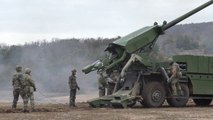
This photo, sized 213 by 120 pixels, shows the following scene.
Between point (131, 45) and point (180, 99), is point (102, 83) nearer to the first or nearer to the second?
point (131, 45)

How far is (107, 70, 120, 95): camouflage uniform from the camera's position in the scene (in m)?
21.5

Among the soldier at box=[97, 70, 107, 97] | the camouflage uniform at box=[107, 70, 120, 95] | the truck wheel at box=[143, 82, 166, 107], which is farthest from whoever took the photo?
the soldier at box=[97, 70, 107, 97]

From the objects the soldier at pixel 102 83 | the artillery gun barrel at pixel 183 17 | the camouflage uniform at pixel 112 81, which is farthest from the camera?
the soldier at pixel 102 83

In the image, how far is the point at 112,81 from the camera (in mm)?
21578

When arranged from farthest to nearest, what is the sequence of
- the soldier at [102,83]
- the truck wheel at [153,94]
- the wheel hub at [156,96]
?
the soldier at [102,83] → the wheel hub at [156,96] → the truck wheel at [153,94]

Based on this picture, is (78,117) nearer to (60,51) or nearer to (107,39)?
(60,51)

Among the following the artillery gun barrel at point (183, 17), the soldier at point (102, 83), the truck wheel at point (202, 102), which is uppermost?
the artillery gun barrel at point (183, 17)

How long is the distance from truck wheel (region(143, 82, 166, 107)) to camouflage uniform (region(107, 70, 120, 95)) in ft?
4.51

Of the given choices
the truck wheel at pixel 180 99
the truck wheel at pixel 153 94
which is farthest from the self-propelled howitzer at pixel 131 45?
the truck wheel at pixel 180 99

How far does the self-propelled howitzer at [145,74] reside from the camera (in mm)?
20562

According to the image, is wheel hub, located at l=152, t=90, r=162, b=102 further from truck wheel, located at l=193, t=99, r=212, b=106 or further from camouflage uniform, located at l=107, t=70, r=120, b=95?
truck wheel, located at l=193, t=99, r=212, b=106

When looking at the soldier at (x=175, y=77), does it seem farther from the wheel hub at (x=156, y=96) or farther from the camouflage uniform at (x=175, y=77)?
the wheel hub at (x=156, y=96)

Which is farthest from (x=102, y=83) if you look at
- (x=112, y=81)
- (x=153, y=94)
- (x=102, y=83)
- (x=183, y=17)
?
(x=183, y=17)

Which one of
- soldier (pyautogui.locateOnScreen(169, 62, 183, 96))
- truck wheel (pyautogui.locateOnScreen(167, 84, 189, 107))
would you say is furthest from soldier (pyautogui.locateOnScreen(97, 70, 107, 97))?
soldier (pyautogui.locateOnScreen(169, 62, 183, 96))
